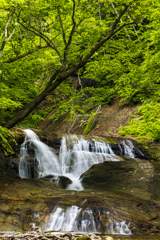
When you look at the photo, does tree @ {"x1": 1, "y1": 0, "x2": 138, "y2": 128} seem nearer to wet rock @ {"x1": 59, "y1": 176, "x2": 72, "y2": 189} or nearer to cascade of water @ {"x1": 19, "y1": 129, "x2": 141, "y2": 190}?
cascade of water @ {"x1": 19, "y1": 129, "x2": 141, "y2": 190}

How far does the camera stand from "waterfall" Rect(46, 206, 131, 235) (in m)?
4.12

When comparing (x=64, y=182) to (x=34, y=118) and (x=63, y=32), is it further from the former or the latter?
(x=63, y=32)

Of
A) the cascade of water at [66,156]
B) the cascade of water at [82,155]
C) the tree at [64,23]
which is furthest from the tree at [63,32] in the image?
the cascade of water at [82,155]

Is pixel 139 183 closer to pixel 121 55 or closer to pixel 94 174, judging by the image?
pixel 94 174

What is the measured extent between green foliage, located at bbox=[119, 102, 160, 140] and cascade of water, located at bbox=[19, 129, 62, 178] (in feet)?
18.7

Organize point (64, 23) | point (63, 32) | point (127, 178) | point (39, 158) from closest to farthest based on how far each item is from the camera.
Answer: point (63, 32)
point (64, 23)
point (127, 178)
point (39, 158)

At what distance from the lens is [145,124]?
501 inches

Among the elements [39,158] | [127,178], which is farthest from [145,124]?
[39,158]

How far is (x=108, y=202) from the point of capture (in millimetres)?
4930

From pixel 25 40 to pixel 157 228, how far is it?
6789 mm

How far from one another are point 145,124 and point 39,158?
7.13 meters

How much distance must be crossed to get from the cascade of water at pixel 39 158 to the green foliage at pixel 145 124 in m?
5.71

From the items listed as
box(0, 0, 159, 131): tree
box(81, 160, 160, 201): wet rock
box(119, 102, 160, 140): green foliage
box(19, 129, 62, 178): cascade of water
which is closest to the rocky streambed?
box(81, 160, 160, 201): wet rock

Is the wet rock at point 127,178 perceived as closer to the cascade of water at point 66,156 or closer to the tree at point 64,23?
the cascade of water at point 66,156
